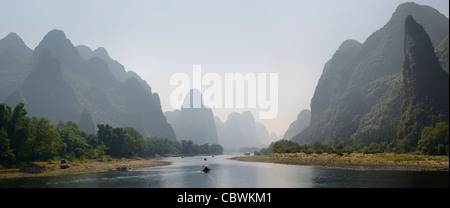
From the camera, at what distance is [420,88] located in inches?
5217

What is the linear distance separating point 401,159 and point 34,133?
107 m

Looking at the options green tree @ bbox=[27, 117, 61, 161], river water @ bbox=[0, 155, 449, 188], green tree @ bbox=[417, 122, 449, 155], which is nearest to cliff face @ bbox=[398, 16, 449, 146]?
green tree @ bbox=[417, 122, 449, 155]

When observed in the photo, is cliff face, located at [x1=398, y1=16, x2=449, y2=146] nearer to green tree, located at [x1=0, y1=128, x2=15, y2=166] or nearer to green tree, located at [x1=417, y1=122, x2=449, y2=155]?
green tree, located at [x1=417, y1=122, x2=449, y2=155]

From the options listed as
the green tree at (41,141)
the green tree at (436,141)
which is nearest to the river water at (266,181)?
the green tree at (41,141)

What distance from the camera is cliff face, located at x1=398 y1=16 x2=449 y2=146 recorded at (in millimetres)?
122875

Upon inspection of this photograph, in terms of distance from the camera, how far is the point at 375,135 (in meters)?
194

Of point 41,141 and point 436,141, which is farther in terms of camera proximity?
point 436,141

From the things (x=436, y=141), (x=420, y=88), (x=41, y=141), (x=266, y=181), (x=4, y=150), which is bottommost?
(x=266, y=181)

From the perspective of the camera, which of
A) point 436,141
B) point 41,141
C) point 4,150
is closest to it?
point 4,150

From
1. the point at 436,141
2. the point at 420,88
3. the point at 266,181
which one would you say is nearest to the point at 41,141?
the point at 266,181

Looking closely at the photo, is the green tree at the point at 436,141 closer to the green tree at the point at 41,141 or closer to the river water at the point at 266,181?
the river water at the point at 266,181

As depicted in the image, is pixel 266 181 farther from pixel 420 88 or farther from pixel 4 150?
pixel 420 88
